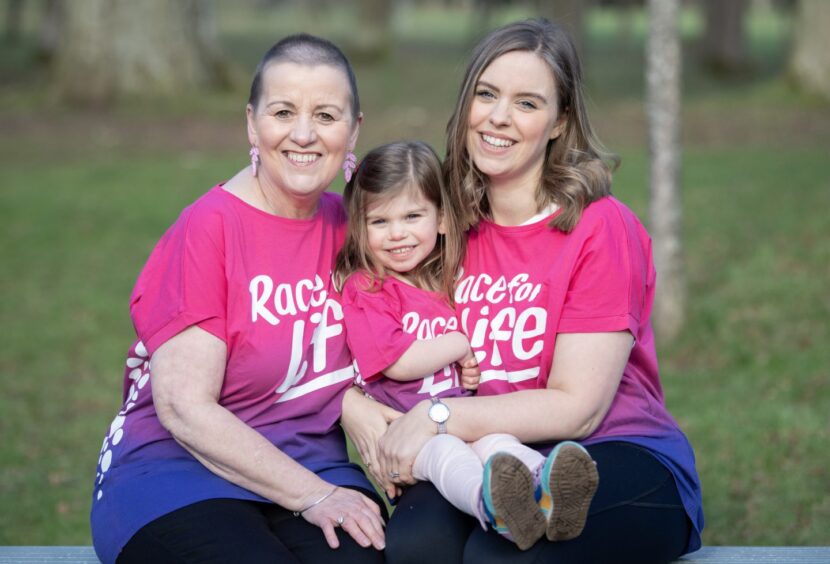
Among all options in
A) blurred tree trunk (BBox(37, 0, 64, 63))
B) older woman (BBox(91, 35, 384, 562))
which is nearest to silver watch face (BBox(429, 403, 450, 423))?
older woman (BBox(91, 35, 384, 562))

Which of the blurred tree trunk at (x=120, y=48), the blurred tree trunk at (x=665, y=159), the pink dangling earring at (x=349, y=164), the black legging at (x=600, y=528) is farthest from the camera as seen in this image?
the blurred tree trunk at (x=120, y=48)

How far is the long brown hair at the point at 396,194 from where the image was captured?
359cm

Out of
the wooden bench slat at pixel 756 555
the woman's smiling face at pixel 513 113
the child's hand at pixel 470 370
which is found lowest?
the wooden bench slat at pixel 756 555

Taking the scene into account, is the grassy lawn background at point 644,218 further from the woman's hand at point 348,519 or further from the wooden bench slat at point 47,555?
the wooden bench slat at point 47,555

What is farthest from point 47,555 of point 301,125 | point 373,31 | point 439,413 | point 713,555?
point 373,31

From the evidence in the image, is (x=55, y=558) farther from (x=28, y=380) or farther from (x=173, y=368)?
(x=28, y=380)

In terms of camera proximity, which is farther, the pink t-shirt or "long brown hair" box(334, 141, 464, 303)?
"long brown hair" box(334, 141, 464, 303)

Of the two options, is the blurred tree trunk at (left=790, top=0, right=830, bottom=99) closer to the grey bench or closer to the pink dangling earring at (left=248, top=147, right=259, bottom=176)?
the grey bench

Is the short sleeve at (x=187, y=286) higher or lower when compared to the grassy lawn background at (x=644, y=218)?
higher

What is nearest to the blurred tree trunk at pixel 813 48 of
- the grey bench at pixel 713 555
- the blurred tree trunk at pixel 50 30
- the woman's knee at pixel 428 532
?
the grey bench at pixel 713 555

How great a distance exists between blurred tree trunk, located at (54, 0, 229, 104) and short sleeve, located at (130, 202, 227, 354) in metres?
14.1

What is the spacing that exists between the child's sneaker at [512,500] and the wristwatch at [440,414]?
43 centimetres

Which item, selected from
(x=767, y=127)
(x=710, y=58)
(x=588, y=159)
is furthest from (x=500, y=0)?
(x=588, y=159)

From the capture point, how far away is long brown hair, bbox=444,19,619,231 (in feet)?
11.3
